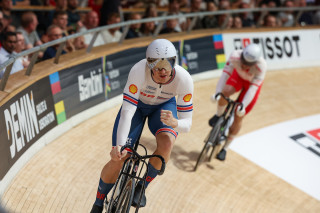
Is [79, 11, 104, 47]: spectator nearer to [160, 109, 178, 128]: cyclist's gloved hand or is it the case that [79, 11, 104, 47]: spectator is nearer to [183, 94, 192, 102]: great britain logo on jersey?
[183, 94, 192, 102]: great britain logo on jersey

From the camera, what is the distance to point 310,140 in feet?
25.0

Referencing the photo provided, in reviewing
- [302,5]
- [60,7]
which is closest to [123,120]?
[60,7]

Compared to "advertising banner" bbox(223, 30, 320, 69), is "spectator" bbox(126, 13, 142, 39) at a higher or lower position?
higher

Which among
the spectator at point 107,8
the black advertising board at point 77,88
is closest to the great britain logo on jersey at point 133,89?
the black advertising board at point 77,88

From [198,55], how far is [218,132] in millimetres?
3020

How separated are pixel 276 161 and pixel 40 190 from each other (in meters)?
3.51

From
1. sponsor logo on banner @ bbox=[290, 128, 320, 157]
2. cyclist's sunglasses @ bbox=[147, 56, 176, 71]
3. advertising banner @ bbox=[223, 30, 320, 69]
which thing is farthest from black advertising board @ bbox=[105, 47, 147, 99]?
cyclist's sunglasses @ bbox=[147, 56, 176, 71]

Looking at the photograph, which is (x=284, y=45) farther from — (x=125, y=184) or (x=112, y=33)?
(x=125, y=184)

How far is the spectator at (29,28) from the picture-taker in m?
6.67

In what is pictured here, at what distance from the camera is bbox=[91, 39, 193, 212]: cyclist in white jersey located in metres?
3.77

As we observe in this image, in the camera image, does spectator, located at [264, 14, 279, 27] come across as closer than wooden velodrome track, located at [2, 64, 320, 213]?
No

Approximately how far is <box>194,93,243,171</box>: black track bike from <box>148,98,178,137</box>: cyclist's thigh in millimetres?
1947

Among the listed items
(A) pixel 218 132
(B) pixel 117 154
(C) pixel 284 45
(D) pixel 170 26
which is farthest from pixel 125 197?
(C) pixel 284 45

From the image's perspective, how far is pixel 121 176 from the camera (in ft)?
12.6
